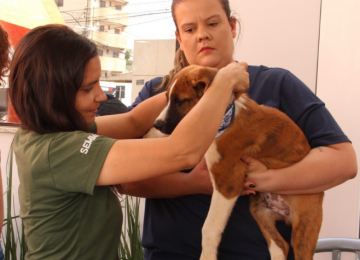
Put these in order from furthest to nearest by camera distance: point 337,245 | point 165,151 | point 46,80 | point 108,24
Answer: point 108,24
point 337,245
point 46,80
point 165,151

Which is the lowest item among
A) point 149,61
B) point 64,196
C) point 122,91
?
point 122,91

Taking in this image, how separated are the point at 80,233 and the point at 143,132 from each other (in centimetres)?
72

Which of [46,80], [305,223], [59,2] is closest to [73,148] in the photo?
[46,80]

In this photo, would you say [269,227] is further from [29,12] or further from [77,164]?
[29,12]

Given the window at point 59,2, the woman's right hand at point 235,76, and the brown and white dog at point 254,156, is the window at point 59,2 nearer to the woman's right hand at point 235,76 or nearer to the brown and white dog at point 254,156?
the brown and white dog at point 254,156

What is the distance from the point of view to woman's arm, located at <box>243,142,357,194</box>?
137 cm

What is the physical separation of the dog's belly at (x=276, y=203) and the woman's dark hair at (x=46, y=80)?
0.96 metres

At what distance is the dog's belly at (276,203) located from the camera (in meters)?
1.62

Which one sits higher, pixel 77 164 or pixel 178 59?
pixel 178 59

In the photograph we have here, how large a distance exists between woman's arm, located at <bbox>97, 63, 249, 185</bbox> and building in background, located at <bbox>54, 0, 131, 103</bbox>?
7.66 ft

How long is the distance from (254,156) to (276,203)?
25 centimetres

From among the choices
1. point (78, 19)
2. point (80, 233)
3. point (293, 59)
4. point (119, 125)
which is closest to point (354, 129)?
point (293, 59)

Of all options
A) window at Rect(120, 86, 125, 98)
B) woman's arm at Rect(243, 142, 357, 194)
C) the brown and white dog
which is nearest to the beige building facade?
window at Rect(120, 86, 125, 98)

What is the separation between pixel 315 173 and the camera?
139cm
